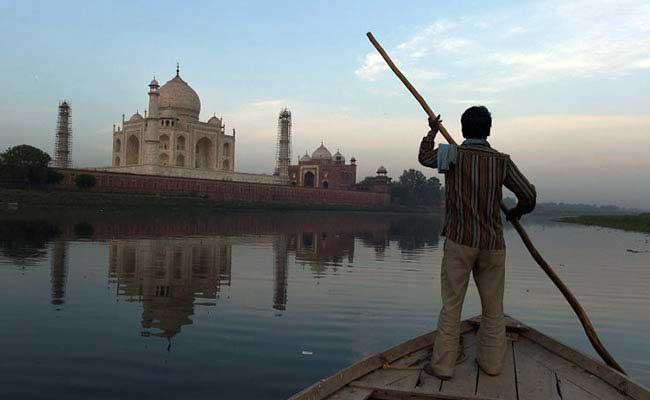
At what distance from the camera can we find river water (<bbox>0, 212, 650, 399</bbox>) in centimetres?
571

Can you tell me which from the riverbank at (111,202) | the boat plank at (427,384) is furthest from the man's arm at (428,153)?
the riverbank at (111,202)

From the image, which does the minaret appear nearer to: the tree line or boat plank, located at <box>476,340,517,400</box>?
the tree line

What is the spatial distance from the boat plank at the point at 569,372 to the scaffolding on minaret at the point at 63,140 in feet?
227

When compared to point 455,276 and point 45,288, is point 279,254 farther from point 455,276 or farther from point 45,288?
point 455,276

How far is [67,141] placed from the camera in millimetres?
66500

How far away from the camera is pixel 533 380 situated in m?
4.20

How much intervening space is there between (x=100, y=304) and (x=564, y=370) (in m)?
7.56

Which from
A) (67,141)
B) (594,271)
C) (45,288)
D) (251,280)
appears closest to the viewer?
(45,288)

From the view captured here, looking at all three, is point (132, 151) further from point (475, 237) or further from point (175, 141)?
point (475, 237)

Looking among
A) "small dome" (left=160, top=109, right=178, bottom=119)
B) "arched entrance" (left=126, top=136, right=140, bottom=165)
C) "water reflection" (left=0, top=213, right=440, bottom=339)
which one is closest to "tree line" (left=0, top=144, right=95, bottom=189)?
"small dome" (left=160, top=109, right=178, bottom=119)

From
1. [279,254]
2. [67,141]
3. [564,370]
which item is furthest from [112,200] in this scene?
[564,370]

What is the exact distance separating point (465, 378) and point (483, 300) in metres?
0.71

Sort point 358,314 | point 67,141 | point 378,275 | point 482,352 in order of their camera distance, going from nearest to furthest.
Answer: point 482,352 → point 358,314 → point 378,275 → point 67,141

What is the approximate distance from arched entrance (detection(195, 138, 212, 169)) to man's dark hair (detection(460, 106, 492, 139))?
74.0 m
